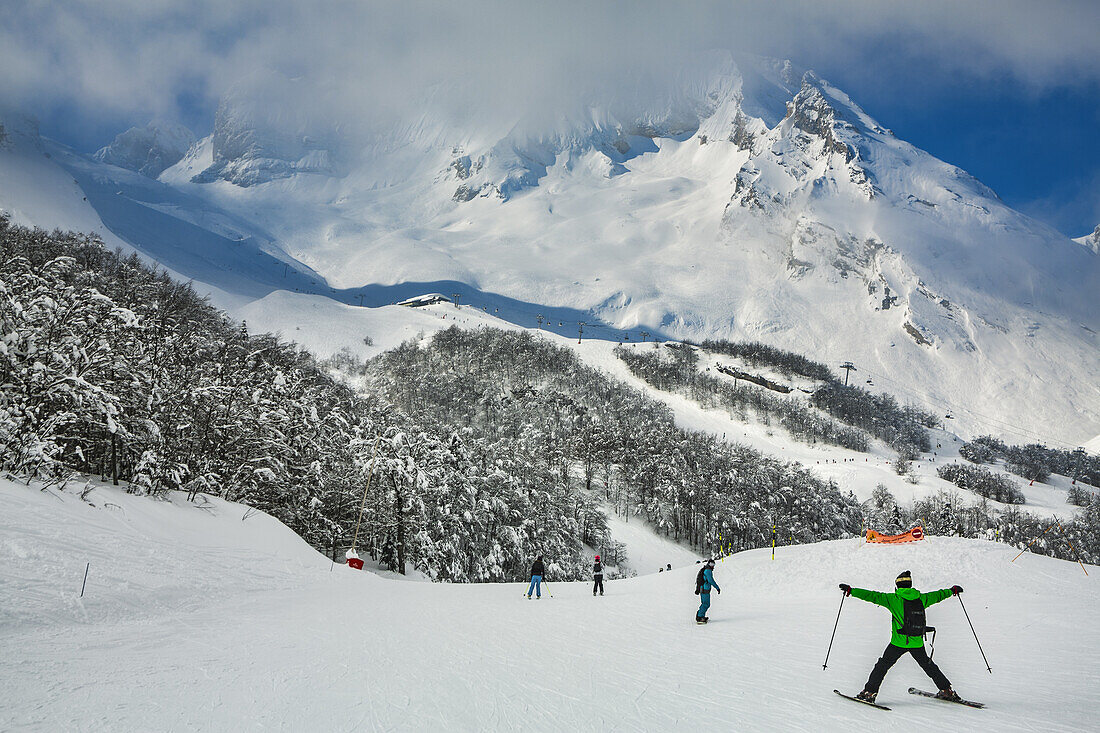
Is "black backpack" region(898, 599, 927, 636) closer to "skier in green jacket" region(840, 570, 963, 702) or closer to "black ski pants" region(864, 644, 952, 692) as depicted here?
"skier in green jacket" region(840, 570, 963, 702)

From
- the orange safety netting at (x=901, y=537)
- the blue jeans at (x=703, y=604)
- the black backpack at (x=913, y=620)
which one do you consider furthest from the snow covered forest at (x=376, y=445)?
the black backpack at (x=913, y=620)

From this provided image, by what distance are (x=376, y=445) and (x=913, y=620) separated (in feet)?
94.4

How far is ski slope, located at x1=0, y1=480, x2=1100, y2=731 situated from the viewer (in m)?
6.40

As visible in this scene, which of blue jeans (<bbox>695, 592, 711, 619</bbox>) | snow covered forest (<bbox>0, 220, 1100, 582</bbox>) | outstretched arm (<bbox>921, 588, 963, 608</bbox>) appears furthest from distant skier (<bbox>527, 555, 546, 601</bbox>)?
outstretched arm (<bbox>921, 588, 963, 608</bbox>)

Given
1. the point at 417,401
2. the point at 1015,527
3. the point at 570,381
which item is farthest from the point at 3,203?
the point at 1015,527

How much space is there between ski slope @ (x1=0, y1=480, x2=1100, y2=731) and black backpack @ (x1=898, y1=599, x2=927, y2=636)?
953mm

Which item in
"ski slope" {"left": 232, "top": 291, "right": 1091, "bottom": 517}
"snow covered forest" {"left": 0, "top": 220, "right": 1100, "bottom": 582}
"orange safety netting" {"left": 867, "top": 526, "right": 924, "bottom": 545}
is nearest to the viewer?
"snow covered forest" {"left": 0, "top": 220, "right": 1100, "bottom": 582}

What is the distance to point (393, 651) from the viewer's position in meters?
9.64

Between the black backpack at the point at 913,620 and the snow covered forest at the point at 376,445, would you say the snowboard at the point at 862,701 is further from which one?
the snow covered forest at the point at 376,445

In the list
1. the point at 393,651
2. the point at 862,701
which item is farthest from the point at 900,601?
the point at 393,651

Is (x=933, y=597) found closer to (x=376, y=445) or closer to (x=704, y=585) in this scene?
(x=704, y=585)

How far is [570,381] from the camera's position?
463 feet

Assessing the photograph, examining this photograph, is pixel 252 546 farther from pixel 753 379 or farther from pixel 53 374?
pixel 753 379

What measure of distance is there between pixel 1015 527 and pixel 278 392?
10618cm
